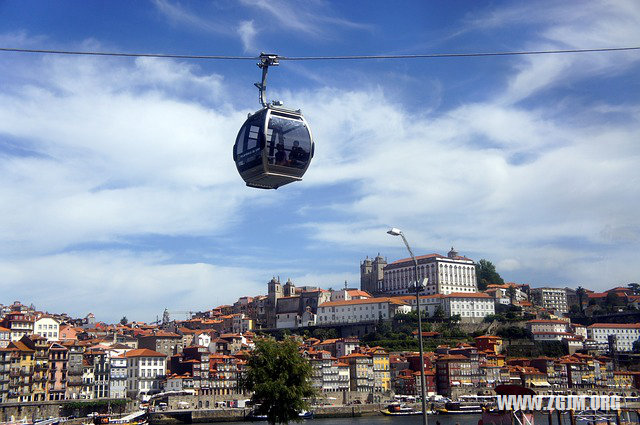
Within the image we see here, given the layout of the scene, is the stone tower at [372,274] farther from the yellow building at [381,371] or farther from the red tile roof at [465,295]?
the yellow building at [381,371]

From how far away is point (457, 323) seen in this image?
118438 millimetres

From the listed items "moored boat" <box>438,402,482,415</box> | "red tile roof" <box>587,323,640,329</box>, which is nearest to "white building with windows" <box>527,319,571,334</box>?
"red tile roof" <box>587,323,640,329</box>

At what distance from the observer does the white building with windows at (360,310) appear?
396 ft

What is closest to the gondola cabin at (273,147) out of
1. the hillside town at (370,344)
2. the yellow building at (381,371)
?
the hillside town at (370,344)

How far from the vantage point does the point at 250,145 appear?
17938 millimetres

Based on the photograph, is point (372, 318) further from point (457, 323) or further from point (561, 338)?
point (561, 338)

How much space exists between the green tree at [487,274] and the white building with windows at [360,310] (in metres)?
35.6

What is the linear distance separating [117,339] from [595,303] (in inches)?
3539

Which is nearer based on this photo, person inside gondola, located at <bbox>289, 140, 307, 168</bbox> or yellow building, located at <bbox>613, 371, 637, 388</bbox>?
person inside gondola, located at <bbox>289, 140, 307, 168</bbox>

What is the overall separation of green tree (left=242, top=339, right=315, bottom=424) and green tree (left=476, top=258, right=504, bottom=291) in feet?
402

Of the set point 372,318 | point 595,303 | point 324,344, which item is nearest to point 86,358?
point 324,344

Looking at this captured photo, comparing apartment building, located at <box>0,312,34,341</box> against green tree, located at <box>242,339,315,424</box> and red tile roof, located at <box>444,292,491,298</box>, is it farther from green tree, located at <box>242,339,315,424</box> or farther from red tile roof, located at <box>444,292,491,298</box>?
red tile roof, located at <box>444,292,491,298</box>

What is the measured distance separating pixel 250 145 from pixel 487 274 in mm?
143038

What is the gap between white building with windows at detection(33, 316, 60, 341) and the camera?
92.9 m
